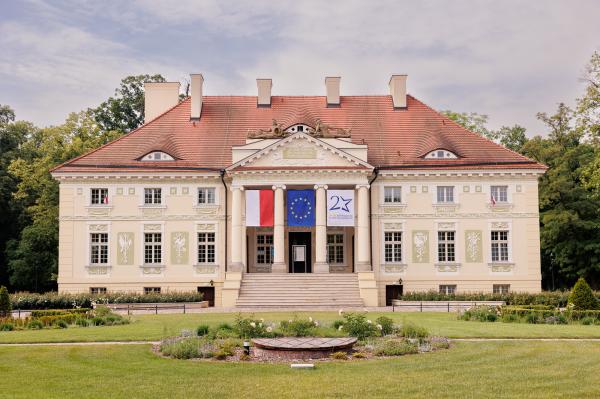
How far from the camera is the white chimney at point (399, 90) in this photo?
48.7 meters

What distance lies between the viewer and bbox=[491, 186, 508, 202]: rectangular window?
1716 inches

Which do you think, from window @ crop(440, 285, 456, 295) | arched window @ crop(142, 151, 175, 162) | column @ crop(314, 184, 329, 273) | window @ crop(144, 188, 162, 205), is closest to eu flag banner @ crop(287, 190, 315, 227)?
column @ crop(314, 184, 329, 273)

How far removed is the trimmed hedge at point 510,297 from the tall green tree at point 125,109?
3443cm

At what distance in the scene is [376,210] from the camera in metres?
43.7

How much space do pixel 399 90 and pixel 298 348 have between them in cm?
3440

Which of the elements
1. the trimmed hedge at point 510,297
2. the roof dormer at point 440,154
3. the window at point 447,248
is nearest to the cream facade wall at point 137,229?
the trimmed hedge at point 510,297

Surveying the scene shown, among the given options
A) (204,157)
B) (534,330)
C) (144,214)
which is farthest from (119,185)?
(534,330)

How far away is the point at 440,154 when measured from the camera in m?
43.8

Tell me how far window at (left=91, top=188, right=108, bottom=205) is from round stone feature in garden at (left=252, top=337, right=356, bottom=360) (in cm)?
2793

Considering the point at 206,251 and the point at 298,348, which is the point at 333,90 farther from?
the point at 298,348

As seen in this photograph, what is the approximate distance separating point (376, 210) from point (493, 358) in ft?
88.8

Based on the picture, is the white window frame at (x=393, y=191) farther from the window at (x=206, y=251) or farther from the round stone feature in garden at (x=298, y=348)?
the round stone feature in garden at (x=298, y=348)

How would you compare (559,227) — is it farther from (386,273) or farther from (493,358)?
(493,358)

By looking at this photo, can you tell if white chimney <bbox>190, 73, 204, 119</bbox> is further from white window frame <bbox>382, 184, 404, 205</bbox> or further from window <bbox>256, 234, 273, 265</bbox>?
white window frame <bbox>382, 184, 404, 205</bbox>
